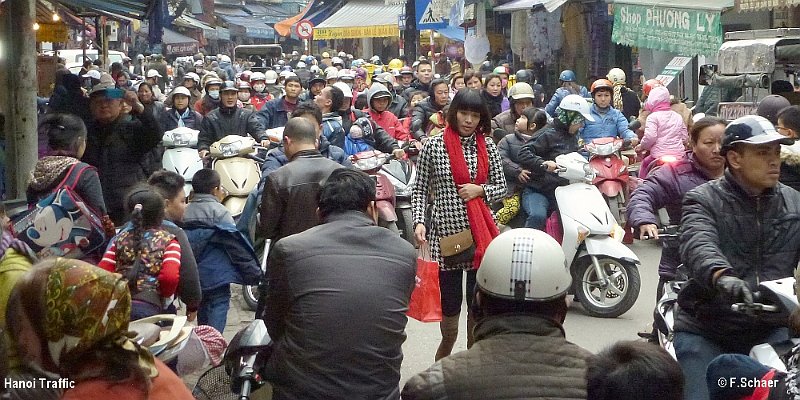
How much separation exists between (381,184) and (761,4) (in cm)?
656

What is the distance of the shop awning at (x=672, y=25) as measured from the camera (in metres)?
16.4

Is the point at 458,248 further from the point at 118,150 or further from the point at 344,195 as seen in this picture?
the point at 118,150

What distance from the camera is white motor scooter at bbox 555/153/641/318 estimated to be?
8.60 m

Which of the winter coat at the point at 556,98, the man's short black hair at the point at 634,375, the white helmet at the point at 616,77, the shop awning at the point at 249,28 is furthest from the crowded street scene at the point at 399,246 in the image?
the shop awning at the point at 249,28

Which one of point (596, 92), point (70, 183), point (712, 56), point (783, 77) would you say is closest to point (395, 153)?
point (596, 92)

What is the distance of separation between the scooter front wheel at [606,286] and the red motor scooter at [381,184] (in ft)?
5.48

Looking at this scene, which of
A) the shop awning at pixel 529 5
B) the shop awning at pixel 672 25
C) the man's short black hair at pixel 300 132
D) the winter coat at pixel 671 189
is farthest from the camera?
the shop awning at pixel 529 5

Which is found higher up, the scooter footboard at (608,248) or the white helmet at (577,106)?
the white helmet at (577,106)

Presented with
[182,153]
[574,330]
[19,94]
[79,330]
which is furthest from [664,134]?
[79,330]

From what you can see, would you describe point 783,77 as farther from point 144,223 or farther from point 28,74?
point 144,223

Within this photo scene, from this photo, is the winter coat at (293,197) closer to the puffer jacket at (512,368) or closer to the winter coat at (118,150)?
the winter coat at (118,150)

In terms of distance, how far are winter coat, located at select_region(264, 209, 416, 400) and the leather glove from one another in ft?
3.64

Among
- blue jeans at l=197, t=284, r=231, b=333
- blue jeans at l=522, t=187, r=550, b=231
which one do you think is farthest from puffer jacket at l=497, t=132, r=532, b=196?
blue jeans at l=197, t=284, r=231, b=333

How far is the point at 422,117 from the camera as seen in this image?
1316 centimetres
